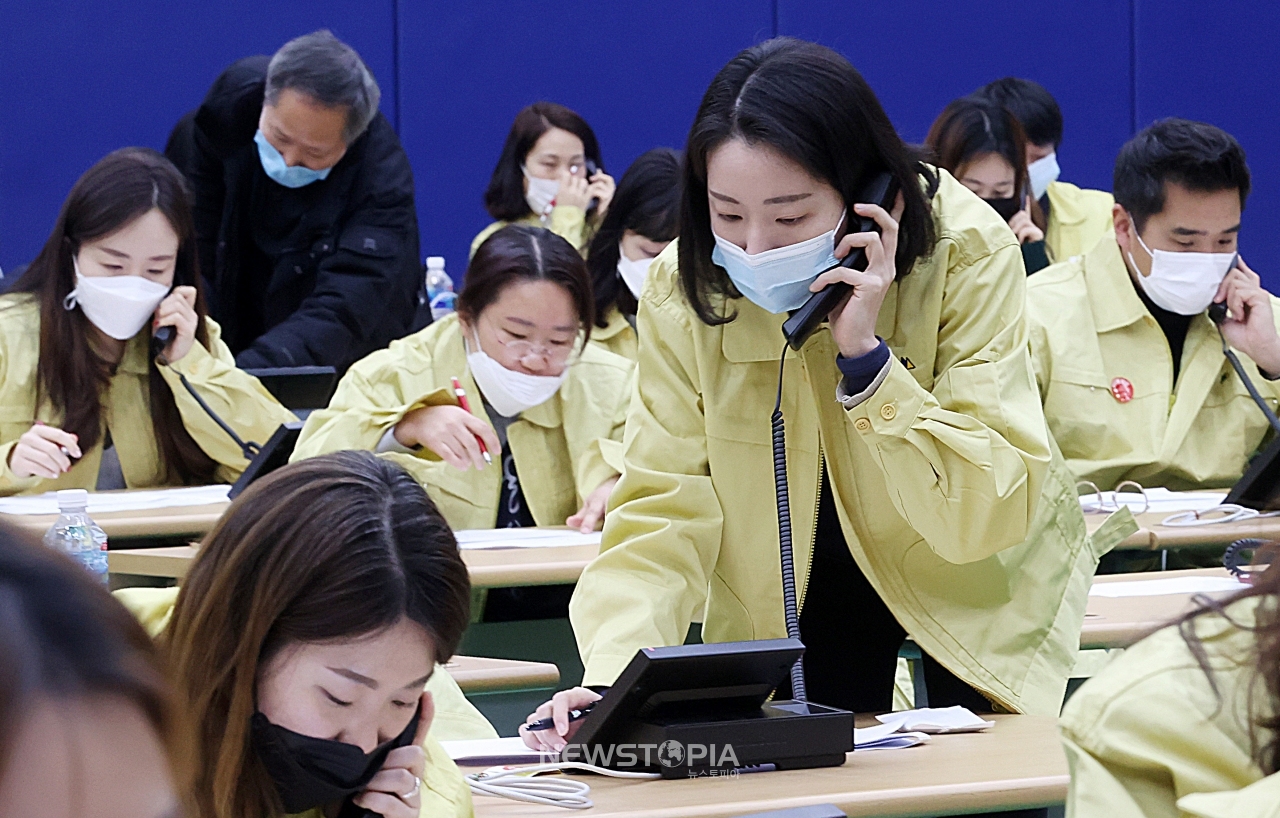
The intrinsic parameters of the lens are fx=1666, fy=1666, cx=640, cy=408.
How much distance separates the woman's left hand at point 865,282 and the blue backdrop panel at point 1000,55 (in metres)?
4.60

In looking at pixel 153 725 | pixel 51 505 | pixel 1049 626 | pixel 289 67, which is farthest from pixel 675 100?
pixel 153 725

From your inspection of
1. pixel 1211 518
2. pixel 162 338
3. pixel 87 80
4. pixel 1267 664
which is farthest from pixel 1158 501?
pixel 87 80

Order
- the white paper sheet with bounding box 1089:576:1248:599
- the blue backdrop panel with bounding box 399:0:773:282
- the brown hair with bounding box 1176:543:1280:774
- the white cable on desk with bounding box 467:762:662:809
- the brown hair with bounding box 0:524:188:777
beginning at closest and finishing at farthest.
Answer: the brown hair with bounding box 0:524:188:777
the brown hair with bounding box 1176:543:1280:774
the white cable on desk with bounding box 467:762:662:809
the white paper sheet with bounding box 1089:576:1248:599
the blue backdrop panel with bounding box 399:0:773:282

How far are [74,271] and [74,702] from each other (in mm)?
3109

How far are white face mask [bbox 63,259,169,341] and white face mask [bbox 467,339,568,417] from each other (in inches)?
27.4

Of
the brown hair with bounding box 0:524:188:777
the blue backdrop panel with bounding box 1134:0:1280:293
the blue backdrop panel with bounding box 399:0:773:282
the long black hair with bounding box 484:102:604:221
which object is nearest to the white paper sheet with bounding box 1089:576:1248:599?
the brown hair with bounding box 0:524:188:777

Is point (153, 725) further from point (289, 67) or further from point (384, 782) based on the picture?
point (289, 67)

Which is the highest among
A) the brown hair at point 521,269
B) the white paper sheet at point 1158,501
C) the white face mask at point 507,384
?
the brown hair at point 521,269

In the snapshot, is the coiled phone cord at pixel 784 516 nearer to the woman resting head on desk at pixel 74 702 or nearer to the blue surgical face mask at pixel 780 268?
the blue surgical face mask at pixel 780 268

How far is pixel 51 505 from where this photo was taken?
3041 millimetres

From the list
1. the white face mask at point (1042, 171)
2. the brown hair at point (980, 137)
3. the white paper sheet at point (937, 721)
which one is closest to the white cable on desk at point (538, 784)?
the white paper sheet at point (937, 721)

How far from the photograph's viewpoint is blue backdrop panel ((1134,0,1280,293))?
259 inches

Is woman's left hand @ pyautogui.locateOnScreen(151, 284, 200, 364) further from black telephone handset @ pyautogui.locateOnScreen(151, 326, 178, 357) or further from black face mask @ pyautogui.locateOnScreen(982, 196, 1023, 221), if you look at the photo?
black face mask @ pyautogui.locateOnScreen(982, 196, 1023, 221)

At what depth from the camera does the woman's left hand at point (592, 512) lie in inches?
119
